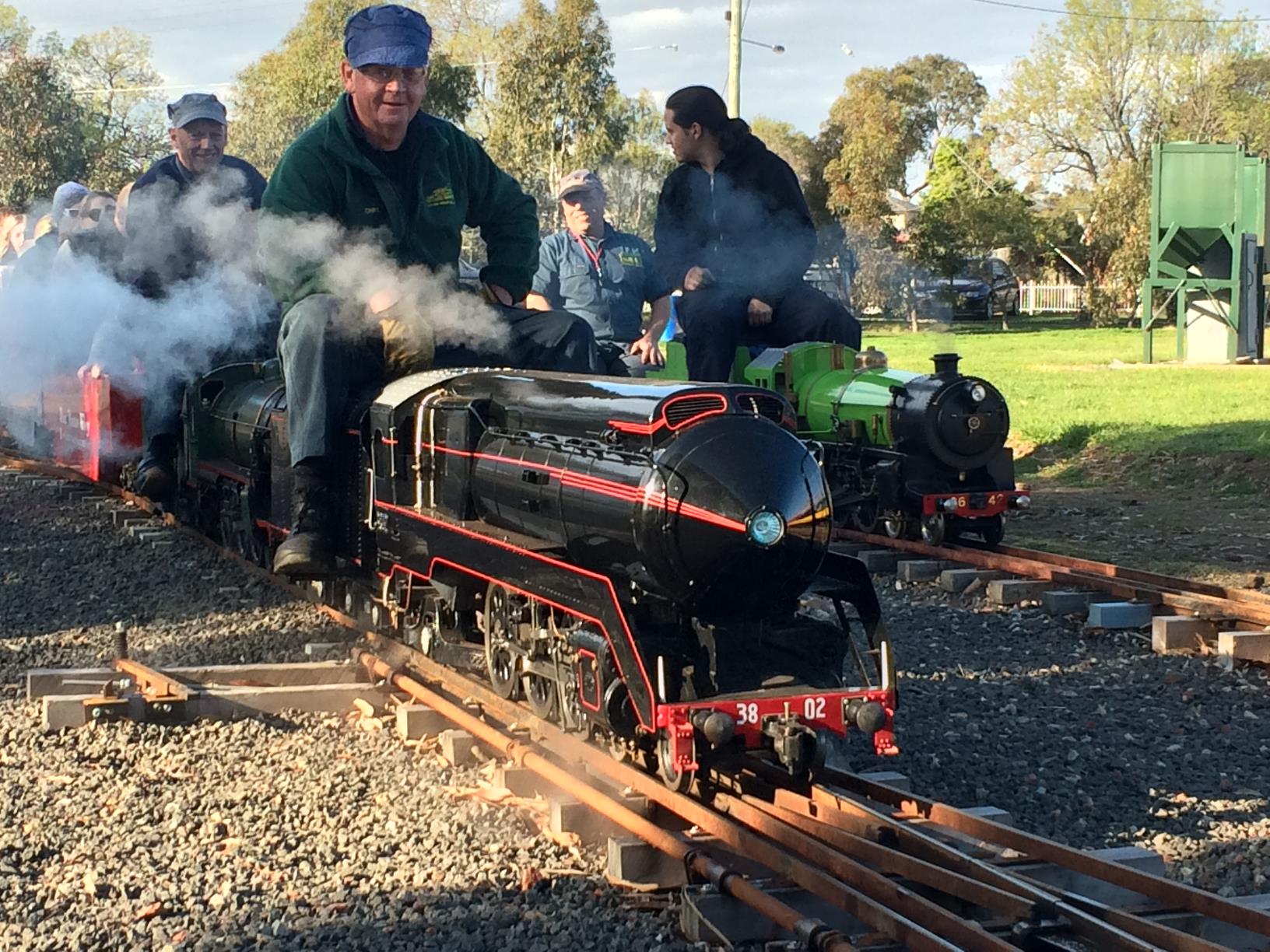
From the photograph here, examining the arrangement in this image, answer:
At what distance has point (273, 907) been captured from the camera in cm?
423

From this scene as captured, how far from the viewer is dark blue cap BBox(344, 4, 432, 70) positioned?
6.41m

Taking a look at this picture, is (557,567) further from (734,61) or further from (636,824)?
(734,61)

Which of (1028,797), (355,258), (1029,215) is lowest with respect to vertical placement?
(1028,797)

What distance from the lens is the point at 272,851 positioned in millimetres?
4734

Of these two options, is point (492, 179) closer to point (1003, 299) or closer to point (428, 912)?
point (428, 912)

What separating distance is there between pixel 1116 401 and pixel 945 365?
893cm

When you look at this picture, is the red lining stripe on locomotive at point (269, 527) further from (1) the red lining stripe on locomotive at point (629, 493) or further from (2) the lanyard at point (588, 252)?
(1) the red lining stripe on locomotive at point (629, 493)

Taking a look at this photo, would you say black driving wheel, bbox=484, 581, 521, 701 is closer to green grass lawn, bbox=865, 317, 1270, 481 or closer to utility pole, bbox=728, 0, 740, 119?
green grass lawn, bbox=865, 317, 1270, 481

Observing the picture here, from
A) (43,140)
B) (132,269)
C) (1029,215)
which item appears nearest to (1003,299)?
(1029,215)

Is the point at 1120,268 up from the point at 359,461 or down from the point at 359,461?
up

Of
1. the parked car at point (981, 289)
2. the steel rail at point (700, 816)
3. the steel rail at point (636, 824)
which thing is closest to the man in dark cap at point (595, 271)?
the steel rail at point (700, 816)

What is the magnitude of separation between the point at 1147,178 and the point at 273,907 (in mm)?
40448

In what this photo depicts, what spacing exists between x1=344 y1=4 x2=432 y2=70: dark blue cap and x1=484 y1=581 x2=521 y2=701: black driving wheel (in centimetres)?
228

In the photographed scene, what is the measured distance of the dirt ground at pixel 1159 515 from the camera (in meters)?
10.1
